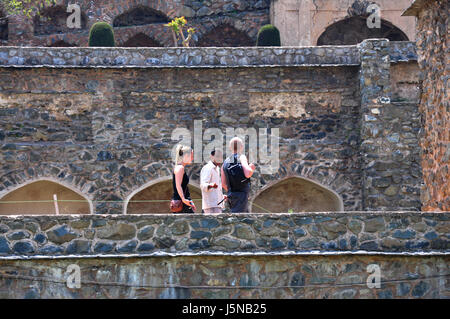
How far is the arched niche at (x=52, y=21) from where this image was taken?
24266mm

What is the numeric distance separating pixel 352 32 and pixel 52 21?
30.3 ft

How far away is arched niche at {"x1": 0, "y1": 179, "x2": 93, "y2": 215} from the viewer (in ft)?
50.6

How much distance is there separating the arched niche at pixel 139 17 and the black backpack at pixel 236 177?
15.1 m

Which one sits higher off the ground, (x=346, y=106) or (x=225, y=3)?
(x=225, y=3)

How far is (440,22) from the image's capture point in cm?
1059

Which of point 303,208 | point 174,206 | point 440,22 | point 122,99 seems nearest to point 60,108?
point 122,99

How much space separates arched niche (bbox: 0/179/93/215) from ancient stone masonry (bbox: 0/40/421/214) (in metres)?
0.10

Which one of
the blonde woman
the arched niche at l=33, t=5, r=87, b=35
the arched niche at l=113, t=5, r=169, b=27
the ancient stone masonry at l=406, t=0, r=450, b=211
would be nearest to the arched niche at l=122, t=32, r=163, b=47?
the arched niche at l=113, t=5, r=169, b=27

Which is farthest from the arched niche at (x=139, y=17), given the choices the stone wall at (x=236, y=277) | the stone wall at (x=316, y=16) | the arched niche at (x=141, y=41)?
the stone wall at (x=236, y=277)

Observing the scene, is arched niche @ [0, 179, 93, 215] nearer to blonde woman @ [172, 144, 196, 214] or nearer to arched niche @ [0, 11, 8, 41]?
blonde woman @ [172, 144, 196, 214]
